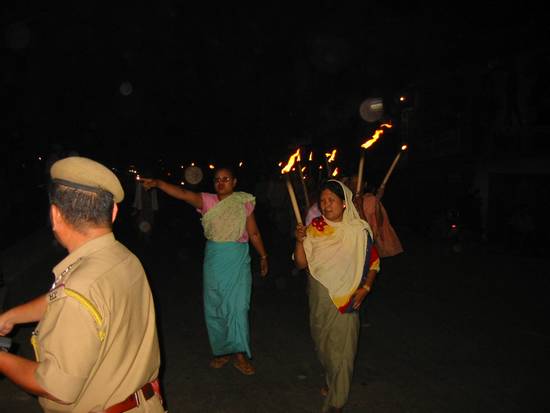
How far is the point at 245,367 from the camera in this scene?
5051 mm

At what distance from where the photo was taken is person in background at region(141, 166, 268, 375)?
5.00 m

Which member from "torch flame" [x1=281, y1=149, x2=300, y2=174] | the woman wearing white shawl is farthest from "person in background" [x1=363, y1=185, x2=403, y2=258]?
"torch flame" [x1=281, y1=149, x2=300, y2=174]

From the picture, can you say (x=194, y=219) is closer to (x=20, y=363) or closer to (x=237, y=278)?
(x=237, y=278)

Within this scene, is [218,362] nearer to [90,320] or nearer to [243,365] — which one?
[243,365]

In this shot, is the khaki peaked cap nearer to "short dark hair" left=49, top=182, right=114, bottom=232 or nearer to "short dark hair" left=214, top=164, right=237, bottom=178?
"short dark hair" left=49, top=182, right=114, bottom=232

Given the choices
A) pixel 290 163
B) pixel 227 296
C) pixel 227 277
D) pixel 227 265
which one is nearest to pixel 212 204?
pixel 227 265

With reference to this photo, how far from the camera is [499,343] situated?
5.84 m

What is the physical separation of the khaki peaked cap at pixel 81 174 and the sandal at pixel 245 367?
11.6ft

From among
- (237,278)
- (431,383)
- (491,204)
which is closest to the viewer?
(431,383)

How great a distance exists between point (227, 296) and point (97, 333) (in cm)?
334

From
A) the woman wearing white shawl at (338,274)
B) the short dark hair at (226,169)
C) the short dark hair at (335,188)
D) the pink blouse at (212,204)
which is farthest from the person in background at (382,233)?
the short dark hair at (335,188)

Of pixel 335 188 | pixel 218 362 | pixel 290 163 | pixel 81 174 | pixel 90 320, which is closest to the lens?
pixel 90 320

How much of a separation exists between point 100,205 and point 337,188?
2321 millimetres

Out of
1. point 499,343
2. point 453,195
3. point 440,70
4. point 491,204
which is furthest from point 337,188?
point 440,70
